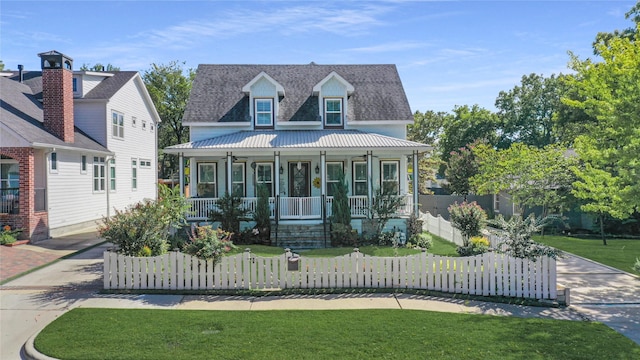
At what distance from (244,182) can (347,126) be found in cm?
562

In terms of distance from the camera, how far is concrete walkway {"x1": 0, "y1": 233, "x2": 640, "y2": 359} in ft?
26.0

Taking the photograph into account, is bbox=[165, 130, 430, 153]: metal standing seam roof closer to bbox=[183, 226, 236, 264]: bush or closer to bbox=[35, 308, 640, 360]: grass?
bbox=[183, 226, 236, 264]: bush

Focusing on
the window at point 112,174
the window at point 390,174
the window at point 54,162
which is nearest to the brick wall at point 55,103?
the window at point 54,162

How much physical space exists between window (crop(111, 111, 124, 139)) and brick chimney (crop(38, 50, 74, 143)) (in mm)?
4665

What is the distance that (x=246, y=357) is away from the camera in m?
6.23

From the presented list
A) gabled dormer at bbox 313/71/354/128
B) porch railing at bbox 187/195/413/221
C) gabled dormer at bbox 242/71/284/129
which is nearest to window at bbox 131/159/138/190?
gabled dormer at bbox 242/71/284/129

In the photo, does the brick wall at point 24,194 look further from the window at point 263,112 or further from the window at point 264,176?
the window at point 263,112

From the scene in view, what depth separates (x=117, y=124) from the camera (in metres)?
24.6

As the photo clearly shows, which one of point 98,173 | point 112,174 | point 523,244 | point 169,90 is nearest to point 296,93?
point 98,173

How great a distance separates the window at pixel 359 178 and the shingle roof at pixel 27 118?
12831mm

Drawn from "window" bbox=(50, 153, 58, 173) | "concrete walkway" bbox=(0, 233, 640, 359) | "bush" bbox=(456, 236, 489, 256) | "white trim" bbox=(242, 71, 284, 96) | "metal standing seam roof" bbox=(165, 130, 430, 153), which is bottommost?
"concrete walkway" bbox=(0, 233, 640, 359)

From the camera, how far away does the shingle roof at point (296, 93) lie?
66.5 ft

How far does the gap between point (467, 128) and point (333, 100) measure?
30668mm

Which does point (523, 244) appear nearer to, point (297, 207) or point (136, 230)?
point (297, 207)
